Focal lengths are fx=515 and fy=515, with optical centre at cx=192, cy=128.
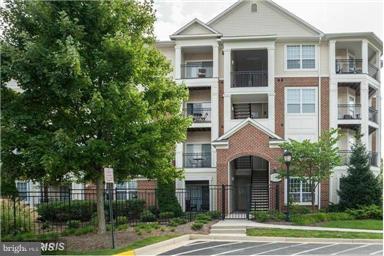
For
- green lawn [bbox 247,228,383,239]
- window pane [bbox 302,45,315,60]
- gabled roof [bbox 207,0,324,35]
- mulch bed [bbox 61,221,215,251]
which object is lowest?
green lawn [bbox 247,228,383,239]

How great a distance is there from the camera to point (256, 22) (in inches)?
1305

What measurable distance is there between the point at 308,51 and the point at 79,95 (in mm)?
19928

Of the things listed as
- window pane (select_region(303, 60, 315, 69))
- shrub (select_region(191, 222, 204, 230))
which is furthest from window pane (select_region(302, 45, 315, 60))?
shrub (select_region(191, 222, 204, 230))

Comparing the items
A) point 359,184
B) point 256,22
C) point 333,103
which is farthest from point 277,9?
point 359,184

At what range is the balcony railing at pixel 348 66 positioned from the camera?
32.7 m

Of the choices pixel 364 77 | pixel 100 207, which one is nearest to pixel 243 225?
pixel 100 207

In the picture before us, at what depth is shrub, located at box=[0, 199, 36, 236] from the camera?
748 inches

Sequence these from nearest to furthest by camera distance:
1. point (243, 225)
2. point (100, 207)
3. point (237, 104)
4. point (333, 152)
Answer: point (100, 207), point (243, 225), point (333, 152), point (237, 104)

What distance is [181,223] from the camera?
22219mm

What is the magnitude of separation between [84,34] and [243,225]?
10.4 meters

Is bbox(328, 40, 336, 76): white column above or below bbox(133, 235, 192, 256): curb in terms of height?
above

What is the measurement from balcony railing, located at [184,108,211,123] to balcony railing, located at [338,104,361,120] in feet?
27.3

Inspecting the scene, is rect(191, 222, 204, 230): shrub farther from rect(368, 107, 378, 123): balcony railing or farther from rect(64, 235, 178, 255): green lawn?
rect(368, 107, 378, 123): balcony railing

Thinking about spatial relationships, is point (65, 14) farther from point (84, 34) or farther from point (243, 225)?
point (243, 225)
